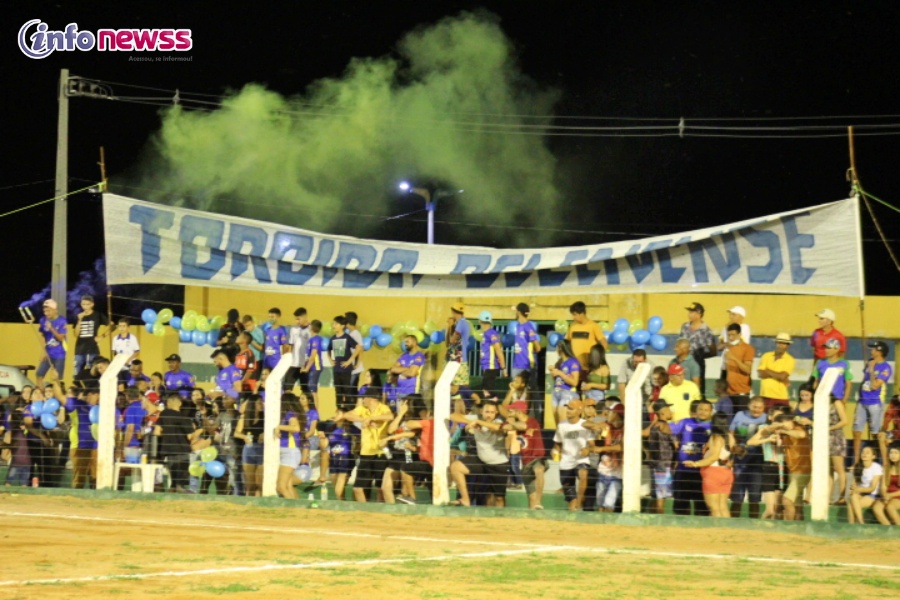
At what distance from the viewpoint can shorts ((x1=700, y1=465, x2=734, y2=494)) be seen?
1485 cm

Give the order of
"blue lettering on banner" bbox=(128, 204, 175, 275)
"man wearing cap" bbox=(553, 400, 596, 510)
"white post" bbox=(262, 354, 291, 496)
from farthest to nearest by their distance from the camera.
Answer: "blue lettering on banner" bbox=(128, 204, 175, 275)
"white post" bbox=(262, 354, 291, 496)
"man wearing cap" bbox=(553, 400, 596, 510)

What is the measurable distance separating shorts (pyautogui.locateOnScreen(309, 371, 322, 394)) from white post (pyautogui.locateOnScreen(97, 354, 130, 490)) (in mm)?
2442

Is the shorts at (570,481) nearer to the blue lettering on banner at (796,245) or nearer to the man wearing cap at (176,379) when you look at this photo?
the blue lettering on banner at (796,245)

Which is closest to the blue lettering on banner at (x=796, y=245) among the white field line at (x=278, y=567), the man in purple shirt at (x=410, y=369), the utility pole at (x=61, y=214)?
the white field line at (x=278, y=567)

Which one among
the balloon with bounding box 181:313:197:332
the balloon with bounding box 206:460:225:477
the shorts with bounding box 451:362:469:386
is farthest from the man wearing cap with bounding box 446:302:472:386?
the balloon with bounding box 181:313:197:332

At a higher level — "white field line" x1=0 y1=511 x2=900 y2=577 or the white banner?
the white banner

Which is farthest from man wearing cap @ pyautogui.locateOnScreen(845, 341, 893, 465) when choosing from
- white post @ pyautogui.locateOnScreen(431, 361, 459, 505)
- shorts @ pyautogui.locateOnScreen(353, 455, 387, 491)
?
shorts @ pyautogui.locateOnScreen(353, 455, 387, 491)

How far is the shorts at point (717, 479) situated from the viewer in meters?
14.9

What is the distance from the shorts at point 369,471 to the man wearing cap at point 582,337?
2842mm

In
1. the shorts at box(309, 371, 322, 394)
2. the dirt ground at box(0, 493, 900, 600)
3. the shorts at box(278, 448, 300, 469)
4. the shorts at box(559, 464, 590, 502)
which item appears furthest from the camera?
the shorts at box(309, 371, 322, 394)

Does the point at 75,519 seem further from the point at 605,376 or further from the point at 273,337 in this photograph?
the point at 605,376

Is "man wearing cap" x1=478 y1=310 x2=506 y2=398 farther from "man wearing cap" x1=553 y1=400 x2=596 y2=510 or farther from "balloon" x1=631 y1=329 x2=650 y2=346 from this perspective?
"man wearing cap" x1=553 y1=400 x2=596 y2=510

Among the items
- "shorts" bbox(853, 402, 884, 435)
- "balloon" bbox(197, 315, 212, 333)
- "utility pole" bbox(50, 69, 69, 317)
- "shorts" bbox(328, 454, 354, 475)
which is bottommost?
"shorts" bbox(328, 454, 354, 475)

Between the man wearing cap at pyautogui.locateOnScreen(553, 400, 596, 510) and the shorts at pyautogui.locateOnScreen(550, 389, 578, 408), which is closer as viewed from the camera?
the man wearing cap at pyautogui.locateOnScreen(553, 400, 596, 510)
